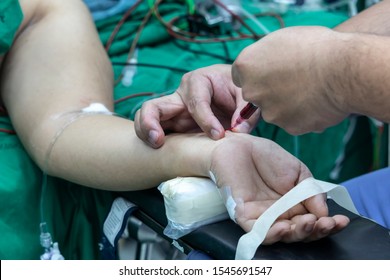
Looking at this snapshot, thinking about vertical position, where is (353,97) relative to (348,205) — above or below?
above

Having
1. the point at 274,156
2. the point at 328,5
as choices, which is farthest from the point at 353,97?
the point at 328,5

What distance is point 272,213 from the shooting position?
0.89 m

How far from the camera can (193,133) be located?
1155mm

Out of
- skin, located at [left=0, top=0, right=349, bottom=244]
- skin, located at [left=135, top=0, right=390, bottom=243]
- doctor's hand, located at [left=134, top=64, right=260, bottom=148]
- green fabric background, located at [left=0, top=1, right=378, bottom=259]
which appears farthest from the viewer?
green fabric background, located at [left=0, top=1, right=378, bottom=259]

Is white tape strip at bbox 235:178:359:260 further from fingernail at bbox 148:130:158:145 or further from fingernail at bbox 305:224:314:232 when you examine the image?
fingernail at bbox 148:130:158:145

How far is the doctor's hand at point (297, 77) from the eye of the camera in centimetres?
85

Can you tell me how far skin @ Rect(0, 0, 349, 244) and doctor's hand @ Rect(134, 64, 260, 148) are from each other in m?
0.04

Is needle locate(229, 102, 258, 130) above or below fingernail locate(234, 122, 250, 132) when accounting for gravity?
above

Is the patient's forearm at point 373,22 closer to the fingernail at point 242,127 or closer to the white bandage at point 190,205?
the fingernail at point 242,127

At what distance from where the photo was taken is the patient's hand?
0.86 metres

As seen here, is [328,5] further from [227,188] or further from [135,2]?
[227,188]

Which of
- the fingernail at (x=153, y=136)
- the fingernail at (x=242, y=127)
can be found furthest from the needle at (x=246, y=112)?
the fingernail at (x=153, y=136)

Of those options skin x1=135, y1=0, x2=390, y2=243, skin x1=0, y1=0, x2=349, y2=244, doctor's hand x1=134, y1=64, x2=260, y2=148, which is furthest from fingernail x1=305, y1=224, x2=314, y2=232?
doctor's hand x1=134, y1=64, x2=260, y2=148

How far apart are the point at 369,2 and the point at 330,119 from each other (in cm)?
124
